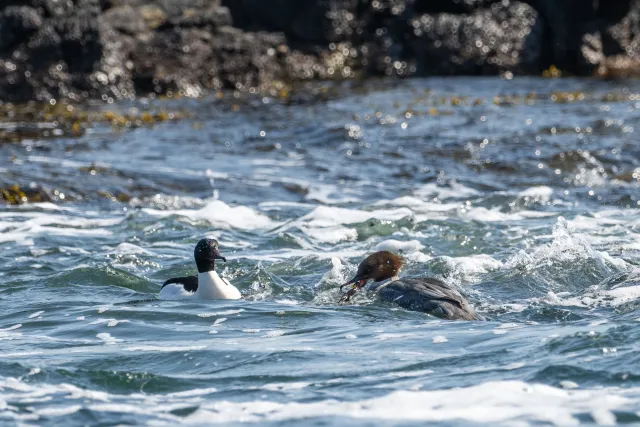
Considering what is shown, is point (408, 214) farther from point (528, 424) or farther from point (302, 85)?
point (302, 85)

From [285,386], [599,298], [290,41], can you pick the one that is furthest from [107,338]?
[290,41]

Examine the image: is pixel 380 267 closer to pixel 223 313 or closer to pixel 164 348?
pixel 223 313

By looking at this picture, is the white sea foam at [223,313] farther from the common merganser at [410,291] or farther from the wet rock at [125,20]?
the wet rock at [125,20]

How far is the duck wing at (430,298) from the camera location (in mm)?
8547

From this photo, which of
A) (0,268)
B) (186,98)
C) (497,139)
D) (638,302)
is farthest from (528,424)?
(186,98)

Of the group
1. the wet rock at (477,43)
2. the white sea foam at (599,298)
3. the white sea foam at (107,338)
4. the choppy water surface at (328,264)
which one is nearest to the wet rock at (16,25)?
the choppy water surface at (328,264)

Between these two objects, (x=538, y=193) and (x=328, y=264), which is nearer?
(x=328, y=264)

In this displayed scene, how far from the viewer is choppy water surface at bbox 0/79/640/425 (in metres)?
6.57

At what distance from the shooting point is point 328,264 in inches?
443

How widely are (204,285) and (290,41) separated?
2010 cm

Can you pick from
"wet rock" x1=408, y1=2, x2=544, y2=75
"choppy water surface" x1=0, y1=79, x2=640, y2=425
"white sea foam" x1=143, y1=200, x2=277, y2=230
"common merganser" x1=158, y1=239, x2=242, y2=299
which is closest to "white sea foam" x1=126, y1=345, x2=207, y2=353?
"choppy water surface" x1=0, y1=79, x2=640, y2=425

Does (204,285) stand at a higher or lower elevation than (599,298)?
higher

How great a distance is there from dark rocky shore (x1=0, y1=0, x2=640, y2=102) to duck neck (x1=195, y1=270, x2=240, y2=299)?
16.6 m

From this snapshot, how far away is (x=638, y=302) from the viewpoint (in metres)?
8.78
